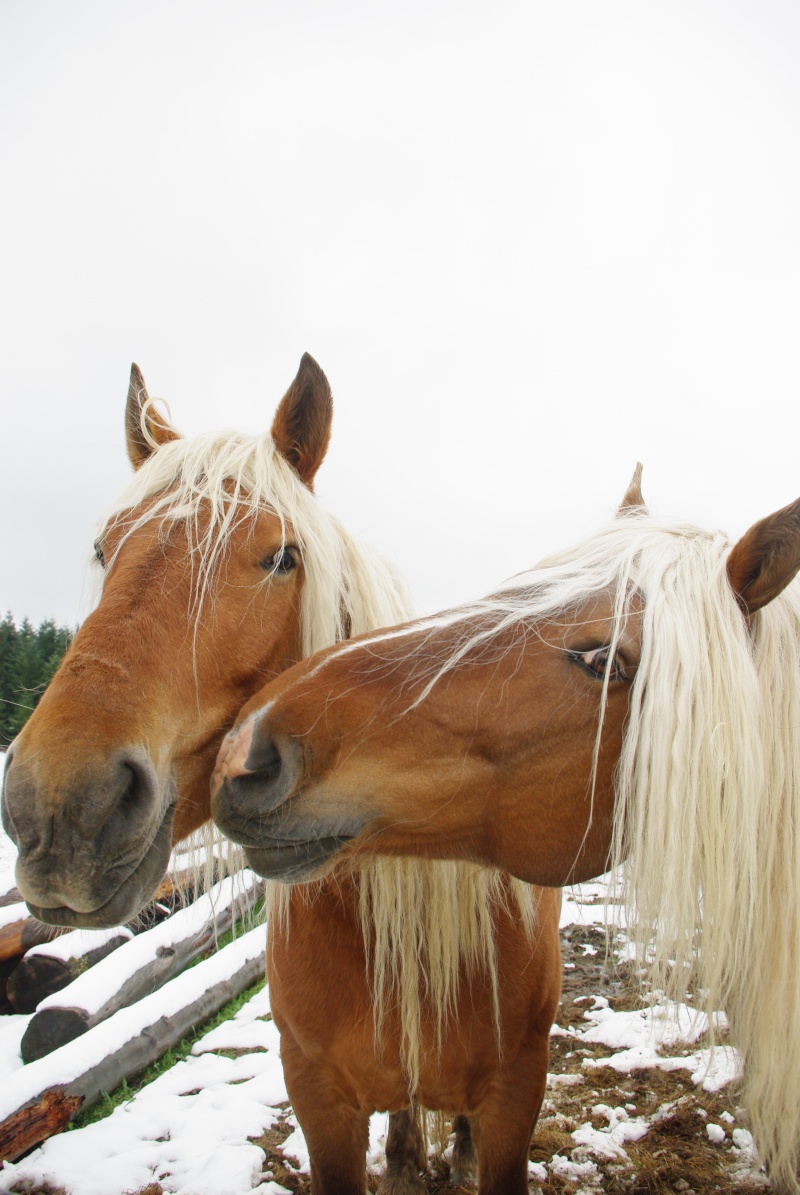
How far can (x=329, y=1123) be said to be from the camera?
214cm

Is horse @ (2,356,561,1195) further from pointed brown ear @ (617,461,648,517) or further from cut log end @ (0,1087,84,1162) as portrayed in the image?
cut log end @ (0,1087,84,1162)

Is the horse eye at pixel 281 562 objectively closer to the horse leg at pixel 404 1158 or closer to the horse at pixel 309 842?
the horse at pixel 309 842

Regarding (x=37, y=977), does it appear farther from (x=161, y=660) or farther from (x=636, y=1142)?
(x=161, y=660)

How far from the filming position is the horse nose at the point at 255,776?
135 centimetres

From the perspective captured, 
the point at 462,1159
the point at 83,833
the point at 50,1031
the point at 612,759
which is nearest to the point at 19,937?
the point at 50,1031

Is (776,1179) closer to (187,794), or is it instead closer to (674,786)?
(674,786)

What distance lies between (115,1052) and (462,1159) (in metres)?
1.92

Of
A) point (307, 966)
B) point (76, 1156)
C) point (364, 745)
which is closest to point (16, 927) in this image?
point (76, 1156)

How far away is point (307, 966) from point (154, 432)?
6.34 ft

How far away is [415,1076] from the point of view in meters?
1.99

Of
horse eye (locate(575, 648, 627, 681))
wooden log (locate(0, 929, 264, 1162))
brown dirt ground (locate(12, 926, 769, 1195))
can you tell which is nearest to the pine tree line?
wooden log (locate(0, 929, 264, 1162))

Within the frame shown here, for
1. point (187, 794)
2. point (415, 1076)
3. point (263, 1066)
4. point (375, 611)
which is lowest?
point (263, 1066)

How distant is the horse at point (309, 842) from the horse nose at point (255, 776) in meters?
0.17

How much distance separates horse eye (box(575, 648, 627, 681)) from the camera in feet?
4.75
